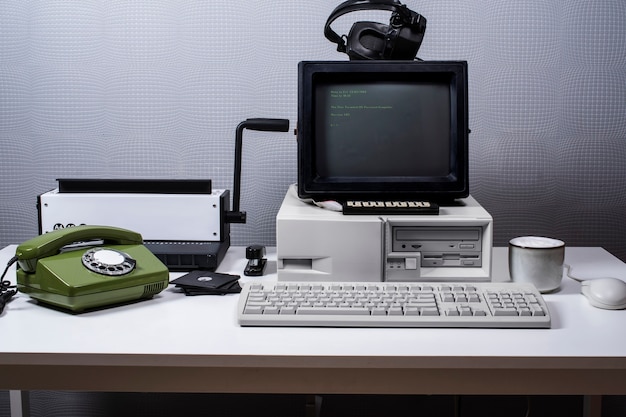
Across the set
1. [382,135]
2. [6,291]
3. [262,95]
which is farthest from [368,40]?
[6,291]

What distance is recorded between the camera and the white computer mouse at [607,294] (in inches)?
48.9

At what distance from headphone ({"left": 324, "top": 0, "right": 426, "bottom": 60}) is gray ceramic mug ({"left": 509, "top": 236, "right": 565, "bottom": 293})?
1.56 feet

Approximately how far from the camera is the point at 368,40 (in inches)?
60.0

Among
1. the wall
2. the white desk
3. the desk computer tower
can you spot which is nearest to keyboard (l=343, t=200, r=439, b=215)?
the desk computer tower

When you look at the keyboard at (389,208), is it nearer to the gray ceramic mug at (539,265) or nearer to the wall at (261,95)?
the gray ceramic mug at (539,265)

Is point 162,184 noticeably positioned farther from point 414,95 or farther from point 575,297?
point 575,297

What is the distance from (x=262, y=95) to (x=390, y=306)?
88 cm

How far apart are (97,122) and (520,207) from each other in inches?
46.2

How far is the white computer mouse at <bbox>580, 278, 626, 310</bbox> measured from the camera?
1.24m

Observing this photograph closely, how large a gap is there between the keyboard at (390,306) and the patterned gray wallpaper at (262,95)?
711mm

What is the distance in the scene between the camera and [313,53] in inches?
73.7

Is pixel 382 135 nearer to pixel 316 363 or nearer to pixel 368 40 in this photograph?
pixel 368 40

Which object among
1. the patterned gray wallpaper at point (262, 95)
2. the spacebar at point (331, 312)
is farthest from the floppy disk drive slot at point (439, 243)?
the patterned gray wallpaper at point (262, 95)

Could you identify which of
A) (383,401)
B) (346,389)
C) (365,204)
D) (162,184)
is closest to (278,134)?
(162,184)
